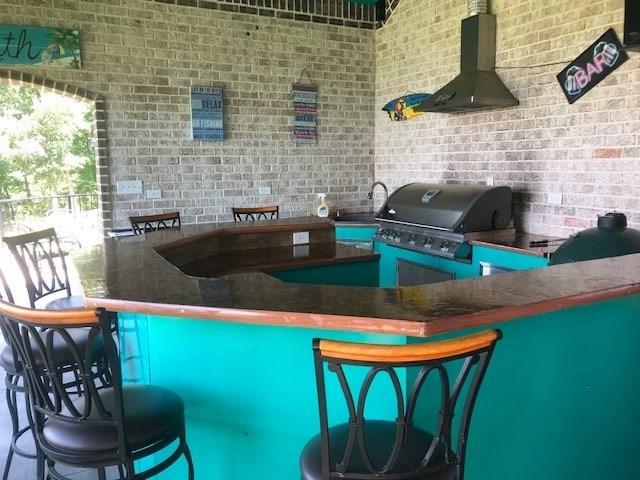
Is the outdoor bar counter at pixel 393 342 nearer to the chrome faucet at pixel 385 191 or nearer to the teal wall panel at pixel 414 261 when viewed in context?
the teal wall panel at pixel 414 261

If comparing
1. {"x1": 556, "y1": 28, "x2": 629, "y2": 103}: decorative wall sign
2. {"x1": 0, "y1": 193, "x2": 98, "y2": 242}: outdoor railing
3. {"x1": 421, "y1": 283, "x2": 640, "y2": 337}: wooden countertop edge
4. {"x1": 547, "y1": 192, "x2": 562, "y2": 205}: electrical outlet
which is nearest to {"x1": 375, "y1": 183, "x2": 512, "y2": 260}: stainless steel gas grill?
{"x1": 547, "y1": 192, "x2": 562, "y2": 205}: electrical outlet

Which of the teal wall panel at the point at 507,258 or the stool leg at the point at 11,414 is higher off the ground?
the teal wall panel at the point at 507,258

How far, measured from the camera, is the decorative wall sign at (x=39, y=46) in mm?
3986

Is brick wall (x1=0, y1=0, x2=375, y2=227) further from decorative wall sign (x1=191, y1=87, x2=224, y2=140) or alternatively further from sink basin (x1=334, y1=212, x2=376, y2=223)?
sink basin (x1=334, y1=212, x2=376, y2=223)

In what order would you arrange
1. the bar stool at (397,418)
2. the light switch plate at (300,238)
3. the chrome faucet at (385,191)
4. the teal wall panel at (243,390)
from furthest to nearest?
the chrome faucet at (385,191)
the light switch plate at (300,238)
the teal wall panel at (243,390)
the bar stool at (397,418)

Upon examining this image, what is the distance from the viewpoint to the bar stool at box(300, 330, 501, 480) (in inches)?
40.9

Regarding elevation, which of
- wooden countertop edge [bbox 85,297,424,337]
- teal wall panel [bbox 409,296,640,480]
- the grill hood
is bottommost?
teal wall panel [bbox 409,296,640,480]

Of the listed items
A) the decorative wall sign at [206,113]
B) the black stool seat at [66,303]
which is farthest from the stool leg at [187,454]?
the decorative wall sign at [206,113]

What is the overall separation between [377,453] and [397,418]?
21cm

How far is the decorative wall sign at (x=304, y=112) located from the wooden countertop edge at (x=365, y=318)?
3880mm

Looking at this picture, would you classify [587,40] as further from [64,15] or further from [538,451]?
[64,15]

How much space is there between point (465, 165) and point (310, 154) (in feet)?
5.24

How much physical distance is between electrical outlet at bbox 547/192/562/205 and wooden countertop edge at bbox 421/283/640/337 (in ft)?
7.18

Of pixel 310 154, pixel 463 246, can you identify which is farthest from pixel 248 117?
pixel 463 246
